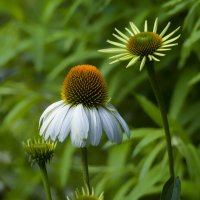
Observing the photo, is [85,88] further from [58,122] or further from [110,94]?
[110,94]

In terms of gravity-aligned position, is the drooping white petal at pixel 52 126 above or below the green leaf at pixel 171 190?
above

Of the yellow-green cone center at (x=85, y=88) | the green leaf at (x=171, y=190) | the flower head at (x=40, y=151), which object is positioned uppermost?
the yellow-green cone center at (x=85, y=88)

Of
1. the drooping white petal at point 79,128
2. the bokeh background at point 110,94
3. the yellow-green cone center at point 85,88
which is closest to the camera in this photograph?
the drooping white petal at point 79,128

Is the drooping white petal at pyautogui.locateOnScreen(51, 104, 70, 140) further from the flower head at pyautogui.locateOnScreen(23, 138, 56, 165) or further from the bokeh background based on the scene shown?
the bokeh background

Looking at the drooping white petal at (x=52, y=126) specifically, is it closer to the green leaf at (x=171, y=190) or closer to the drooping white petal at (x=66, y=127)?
the drooping white petal at (x=66, y=127)

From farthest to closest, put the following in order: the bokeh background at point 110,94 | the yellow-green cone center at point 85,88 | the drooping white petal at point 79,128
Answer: the bokeh background at point 110,94 → the yellow-green cone center at point 85,88 → the drooping white petal at point 79,128

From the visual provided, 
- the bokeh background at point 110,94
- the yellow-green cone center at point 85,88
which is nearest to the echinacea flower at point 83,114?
the yellow-green cone center at point 85,88

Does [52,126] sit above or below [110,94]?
below

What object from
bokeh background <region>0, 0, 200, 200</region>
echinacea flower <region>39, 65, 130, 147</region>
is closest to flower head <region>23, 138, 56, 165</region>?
echinacea flower <region>39, 65, 130, 147</region>

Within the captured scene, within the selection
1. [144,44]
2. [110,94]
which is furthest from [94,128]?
[110,94]
